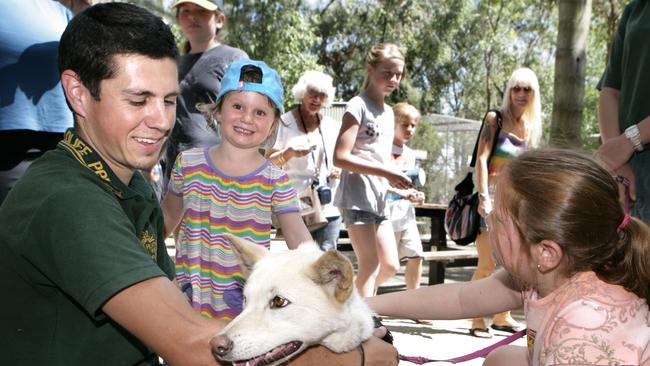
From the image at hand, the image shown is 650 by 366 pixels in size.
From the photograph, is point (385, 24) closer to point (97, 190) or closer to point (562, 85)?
point (562, 85)

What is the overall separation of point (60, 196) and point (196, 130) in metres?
3.27

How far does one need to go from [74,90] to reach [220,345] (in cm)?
88

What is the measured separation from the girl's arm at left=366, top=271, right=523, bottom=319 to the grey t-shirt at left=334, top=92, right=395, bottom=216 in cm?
297

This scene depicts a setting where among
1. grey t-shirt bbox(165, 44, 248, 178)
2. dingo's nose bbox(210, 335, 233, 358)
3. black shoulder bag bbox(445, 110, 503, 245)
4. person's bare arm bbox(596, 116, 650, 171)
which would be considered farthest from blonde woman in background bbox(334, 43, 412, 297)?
dingo's nose bbox(210, 335, 233, 358)

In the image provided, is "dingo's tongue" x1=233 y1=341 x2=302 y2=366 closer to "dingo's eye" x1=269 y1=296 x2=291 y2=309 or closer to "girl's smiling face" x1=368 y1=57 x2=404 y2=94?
"dingo's eye" x1=269 y1=296 x2=291 y2=309

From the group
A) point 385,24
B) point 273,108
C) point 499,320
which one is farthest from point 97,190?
point 385,24

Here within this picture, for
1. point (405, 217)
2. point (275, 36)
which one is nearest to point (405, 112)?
→ point (405, 217)

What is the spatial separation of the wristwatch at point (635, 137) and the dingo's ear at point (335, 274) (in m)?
2.29

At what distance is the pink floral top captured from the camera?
2207 mm

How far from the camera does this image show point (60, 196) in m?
1.60

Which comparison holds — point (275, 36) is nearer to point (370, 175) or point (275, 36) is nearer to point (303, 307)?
point (370, 175)

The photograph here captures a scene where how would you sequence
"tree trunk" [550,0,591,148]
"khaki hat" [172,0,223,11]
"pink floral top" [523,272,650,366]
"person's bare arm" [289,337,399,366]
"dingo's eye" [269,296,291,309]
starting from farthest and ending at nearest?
"tree trunk" [550,0,591,148] → "khaki hat" [172,0,223,11] → "dingo's eye" [269,296,291,309] → "pink floral top" [523,272,650,366] → "person's bare arm" [289,337,399,366]

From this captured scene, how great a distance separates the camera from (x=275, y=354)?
233cm

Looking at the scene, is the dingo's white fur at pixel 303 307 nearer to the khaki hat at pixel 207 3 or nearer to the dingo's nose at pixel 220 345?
the dingo's nose at pixel 220 345
